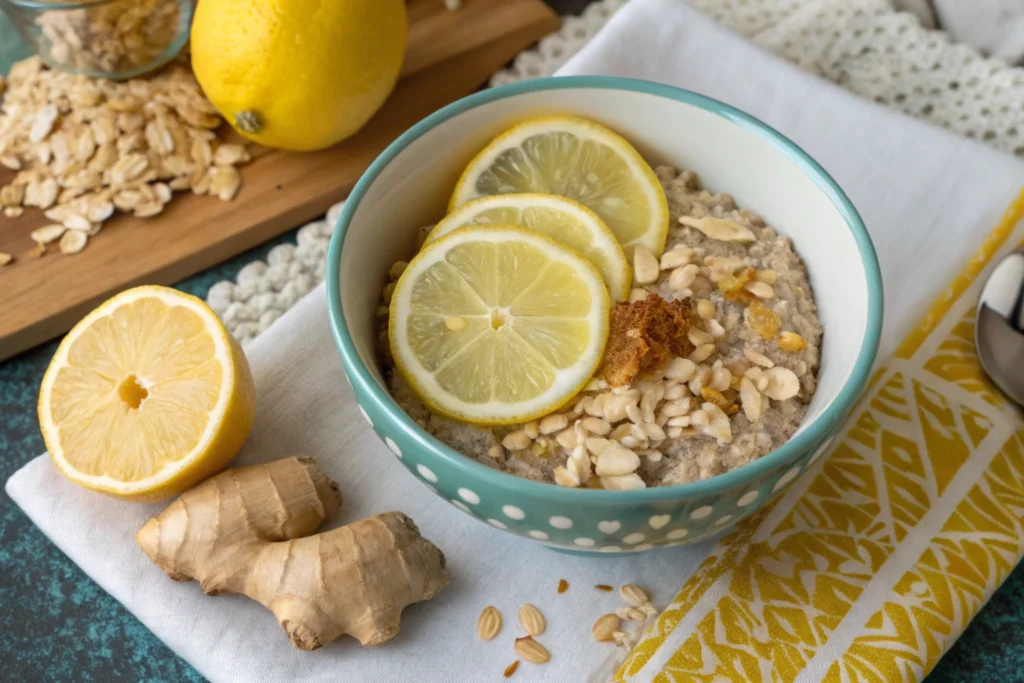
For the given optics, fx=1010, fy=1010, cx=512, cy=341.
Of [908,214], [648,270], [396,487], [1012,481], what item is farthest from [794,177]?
[396,487]

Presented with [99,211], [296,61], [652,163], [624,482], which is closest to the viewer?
[624,482]

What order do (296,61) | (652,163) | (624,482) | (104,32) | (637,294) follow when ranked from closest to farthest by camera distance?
(624,482), (637,294), (652,163), (296,61), (104,32)

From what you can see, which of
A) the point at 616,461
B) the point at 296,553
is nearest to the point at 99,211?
the point at 296,553

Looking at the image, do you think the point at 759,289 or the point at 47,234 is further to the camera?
the point at 47,234

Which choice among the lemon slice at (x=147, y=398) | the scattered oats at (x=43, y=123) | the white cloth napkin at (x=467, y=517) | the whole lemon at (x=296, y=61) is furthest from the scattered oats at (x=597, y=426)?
the scattered oats at (x=43, y=123)

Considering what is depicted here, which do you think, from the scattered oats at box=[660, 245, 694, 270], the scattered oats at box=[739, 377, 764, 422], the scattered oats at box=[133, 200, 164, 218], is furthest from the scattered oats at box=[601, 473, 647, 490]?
the scattered oats at box=[133, 200, 164, 218]

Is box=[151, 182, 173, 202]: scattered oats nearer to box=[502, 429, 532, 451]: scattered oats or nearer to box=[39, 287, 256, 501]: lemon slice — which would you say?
box=[39, 287, 256, 501]: lemon slice

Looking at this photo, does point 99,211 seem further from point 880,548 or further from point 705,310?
point 880,548

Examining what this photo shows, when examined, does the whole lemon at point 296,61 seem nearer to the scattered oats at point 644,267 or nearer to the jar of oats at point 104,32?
the jar of oats at point 104,32
